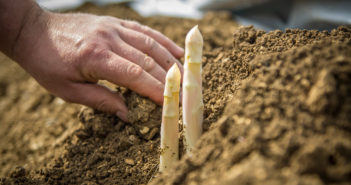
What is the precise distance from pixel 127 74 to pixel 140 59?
18cm

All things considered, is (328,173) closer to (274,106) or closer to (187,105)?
(274,106)

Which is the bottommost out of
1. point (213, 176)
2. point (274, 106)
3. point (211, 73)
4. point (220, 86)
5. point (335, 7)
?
point (213, 176)

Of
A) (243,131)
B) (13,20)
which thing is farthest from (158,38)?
(243,131)

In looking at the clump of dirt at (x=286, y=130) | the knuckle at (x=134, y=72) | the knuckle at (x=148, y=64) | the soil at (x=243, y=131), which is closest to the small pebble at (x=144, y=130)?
the soil at (x=243, y=131)

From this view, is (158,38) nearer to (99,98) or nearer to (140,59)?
(140,59)

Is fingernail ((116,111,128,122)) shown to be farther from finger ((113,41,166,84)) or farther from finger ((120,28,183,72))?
finger ((120,28,183,72))

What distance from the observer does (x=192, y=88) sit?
104 cm

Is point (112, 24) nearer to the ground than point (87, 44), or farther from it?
farther from it

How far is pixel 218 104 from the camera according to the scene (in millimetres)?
1267

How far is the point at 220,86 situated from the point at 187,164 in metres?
0.61

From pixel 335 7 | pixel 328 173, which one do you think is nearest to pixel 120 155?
pixel 328 173

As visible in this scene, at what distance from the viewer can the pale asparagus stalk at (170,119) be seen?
1.05 meters

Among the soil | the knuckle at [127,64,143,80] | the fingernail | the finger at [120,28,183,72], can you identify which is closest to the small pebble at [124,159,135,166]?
the soil

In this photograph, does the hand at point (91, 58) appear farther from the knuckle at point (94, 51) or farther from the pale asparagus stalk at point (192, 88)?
the pale asparagus stalk at point (192, 88)
